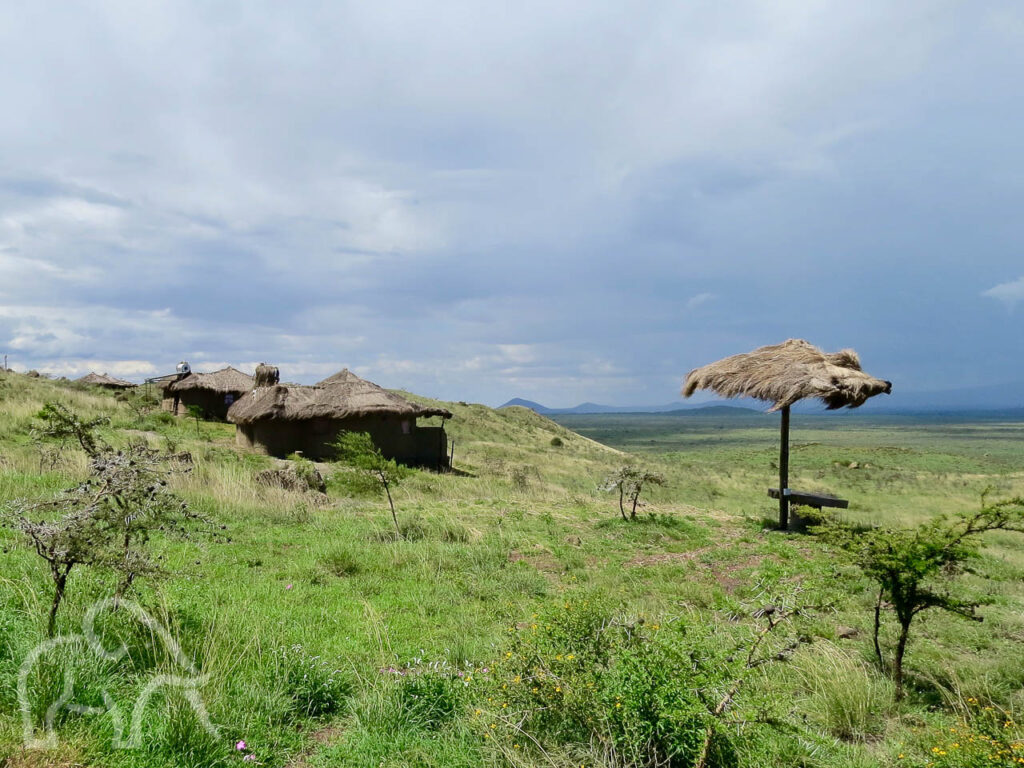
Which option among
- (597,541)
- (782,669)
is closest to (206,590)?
(782,669)

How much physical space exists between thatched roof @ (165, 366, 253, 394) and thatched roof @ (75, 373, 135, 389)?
12.4 m

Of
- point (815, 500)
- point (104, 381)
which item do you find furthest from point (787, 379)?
point (104, 381)

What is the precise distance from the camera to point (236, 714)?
3.08 m

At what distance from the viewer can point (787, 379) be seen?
10.7m

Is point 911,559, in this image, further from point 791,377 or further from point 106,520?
point 791,377

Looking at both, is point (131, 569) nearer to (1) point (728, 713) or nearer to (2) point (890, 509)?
(1) point (728, 713)

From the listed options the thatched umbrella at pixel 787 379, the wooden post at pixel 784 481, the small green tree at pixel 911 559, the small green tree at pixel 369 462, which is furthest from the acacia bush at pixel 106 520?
the thatched umbrella at pixel 787 379

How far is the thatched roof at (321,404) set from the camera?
18484mm

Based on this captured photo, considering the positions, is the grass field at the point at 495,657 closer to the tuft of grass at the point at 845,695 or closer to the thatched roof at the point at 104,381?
the tuft of grass at the point at 845,695

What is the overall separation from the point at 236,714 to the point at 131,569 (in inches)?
41.2

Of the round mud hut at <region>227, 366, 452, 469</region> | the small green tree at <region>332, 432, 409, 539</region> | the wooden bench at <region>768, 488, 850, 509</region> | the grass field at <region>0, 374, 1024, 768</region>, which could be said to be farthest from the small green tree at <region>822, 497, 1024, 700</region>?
the round mud hut at <region>227, 366, 452, 469</region>

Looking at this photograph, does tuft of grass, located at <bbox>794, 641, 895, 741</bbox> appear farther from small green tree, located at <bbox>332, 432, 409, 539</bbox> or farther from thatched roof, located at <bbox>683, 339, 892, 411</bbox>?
thatched roof, located at <bbox>683, 339, 892, 411</bbox>

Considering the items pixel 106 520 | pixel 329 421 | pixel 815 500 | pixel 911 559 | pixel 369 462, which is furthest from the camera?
pixel 329 421

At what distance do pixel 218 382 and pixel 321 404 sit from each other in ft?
33.9
